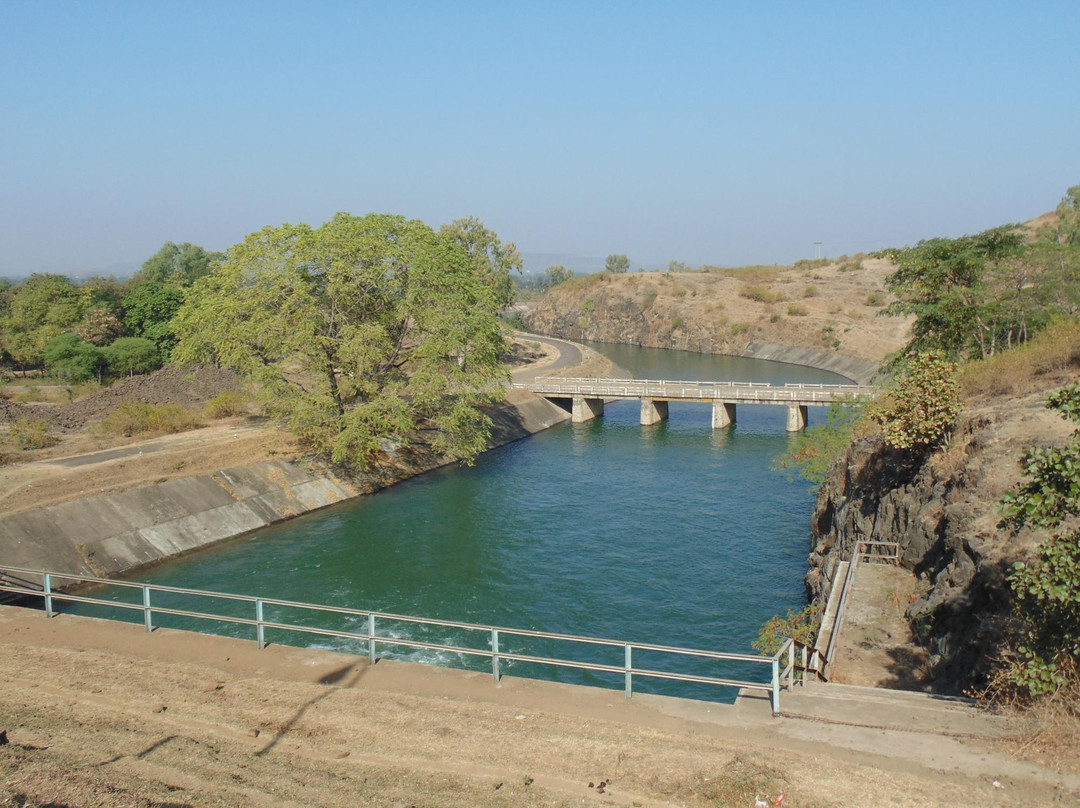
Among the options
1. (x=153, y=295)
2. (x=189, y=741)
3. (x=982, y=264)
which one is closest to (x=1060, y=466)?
(x=189, y=741)

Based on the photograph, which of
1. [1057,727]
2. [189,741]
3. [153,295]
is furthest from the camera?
[153,295]

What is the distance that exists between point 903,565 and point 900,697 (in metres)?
9.96

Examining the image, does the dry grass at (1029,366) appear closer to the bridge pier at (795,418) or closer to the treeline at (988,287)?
the treeline at (988,287)

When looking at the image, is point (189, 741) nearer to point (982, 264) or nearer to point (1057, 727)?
point (1057, 727)

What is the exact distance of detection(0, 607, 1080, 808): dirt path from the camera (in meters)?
11.7

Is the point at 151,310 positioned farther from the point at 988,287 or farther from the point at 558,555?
the point at 988,287

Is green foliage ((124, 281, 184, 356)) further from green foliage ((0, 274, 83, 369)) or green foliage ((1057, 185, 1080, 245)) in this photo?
green foliage ((1057, 185, 1080, 245))

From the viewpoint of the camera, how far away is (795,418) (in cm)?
6725

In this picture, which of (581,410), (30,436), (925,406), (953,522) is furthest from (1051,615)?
(581,410)

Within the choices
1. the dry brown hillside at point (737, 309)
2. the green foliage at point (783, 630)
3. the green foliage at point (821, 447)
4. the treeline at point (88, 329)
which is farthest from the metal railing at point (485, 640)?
the dry brown hillside at point (737, 309)

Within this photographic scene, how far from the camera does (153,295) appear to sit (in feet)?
292

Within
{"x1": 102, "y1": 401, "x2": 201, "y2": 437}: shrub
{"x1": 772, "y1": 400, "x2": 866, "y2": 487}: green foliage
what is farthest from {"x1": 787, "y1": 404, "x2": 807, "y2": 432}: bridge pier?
{"x1": 102, "y1": 401, "x2": 201, "y2": 437}: shrub

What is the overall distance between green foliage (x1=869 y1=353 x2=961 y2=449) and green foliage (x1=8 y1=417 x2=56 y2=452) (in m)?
45.2

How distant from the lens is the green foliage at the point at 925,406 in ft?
80.9
